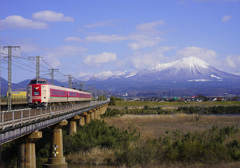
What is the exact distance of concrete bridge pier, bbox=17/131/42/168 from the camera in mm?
27328

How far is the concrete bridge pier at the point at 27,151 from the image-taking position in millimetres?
27328

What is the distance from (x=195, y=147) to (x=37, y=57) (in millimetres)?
29850

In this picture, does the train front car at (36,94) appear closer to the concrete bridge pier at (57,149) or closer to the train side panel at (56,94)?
the train side panel at (56,94)

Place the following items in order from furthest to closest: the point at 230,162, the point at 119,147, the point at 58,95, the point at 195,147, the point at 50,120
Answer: the point at 58,95 → the point at 119,147 → the point at 195,147 → the point at 230,162 → the point at 50,120

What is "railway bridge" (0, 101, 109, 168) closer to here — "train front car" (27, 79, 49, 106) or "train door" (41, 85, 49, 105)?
"train front car" (27, 79, 49, 106)

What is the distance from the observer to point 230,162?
34.7 metres

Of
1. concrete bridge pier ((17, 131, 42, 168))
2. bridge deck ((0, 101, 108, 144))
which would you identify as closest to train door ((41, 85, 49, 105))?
bridge deck ((0, 101, 108, 144))

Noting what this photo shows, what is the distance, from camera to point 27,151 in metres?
27.6

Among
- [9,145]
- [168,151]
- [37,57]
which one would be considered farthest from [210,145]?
[37,57]

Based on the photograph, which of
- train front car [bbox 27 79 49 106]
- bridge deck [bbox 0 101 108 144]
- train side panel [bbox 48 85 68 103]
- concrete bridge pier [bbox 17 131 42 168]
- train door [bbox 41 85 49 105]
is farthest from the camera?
train side panel [bbox 48 85 68 103]

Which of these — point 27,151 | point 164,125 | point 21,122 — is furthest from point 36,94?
point 164,125

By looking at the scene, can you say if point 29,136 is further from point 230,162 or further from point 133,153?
point 230,162

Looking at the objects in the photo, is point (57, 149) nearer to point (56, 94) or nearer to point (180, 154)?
point (180, 154)

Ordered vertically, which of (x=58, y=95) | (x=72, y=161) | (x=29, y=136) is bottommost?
(x=72, y=161)
